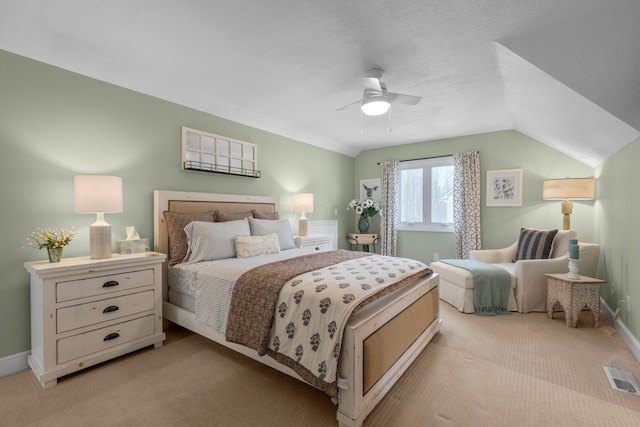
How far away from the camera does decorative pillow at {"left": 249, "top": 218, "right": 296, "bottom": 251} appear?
329cm

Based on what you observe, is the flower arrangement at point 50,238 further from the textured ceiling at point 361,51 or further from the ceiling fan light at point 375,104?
the ceiling fan light at point 375,104

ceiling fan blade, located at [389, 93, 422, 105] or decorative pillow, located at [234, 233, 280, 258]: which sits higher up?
ceiling fan blade, located at [389, 93, 422, 105]

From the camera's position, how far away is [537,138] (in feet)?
13.5

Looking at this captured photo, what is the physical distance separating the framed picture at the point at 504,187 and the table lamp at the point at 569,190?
0.57 m

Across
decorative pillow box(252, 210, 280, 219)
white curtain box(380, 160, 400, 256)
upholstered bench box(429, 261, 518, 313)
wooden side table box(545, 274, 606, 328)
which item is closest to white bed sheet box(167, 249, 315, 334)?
decorative pillow box(252, 210, 280, 219)

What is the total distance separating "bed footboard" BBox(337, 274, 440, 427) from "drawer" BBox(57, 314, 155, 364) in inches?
71.8

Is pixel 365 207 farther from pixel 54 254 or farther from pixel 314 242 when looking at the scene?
pixel 54 254

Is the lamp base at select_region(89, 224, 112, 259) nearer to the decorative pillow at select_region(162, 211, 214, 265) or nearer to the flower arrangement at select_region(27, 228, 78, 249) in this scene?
the flower arrangement at select_region(27, 228, 78, 249)

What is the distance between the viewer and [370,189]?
587cm

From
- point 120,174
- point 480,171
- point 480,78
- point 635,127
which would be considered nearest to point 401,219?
Answer: point 480,171

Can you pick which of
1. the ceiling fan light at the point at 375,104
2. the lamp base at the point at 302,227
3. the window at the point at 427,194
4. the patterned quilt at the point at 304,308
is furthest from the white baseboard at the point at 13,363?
the window at the point at 427,194

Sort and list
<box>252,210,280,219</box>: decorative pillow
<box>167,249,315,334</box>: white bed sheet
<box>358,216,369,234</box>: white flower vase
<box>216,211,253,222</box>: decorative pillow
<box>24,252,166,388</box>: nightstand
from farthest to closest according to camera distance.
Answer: <box>358,216,369,234</box>: white flower vase
<box>252,210,280,219</box>: decorative pillow
<box>216,211,253,222</box>: decorative pillow
<box>167,249,315,334</box>: white bed sheet
<box>24,252,166,388</box>: nightstand

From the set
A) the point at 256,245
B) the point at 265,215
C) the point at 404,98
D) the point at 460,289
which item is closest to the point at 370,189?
the point at 265,215

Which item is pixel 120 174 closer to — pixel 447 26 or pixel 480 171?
pixel 447 26
